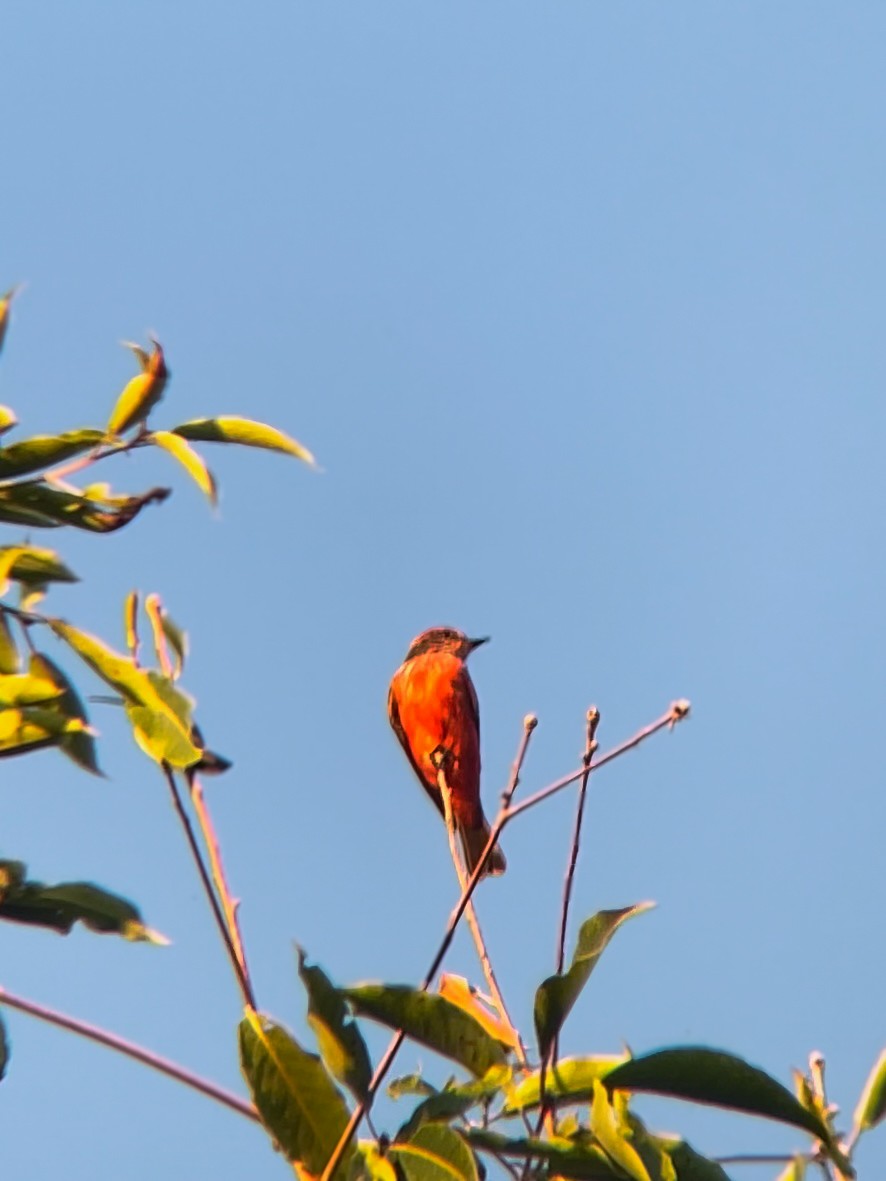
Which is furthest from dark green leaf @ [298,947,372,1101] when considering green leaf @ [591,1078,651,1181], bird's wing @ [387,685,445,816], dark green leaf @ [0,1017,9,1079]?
bird's wing @ [387,685,445,816]

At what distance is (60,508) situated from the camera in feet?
7.79

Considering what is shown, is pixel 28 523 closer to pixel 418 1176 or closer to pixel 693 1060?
pixel 418 1176

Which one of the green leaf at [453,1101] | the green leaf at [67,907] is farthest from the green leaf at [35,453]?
the green leaf at [453,1101]

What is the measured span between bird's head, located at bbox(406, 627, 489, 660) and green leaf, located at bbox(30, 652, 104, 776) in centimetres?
702

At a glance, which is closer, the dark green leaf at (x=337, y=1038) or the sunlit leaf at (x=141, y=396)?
the dark green leaf at (x=337, y=1038)

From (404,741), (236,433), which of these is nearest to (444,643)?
(404,741)

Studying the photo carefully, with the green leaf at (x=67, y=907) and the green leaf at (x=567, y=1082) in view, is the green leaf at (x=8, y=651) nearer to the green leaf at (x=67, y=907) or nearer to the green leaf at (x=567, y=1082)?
the green leaf at (x=67, y=907)

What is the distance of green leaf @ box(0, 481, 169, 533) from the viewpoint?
7.64ft

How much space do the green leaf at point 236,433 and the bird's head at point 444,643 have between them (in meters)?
6.96

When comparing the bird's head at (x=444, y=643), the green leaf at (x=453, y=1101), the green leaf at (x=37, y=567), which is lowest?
the green leaf at (x=453, y=1101)

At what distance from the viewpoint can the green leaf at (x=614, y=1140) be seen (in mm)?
1732

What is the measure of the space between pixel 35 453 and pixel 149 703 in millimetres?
457

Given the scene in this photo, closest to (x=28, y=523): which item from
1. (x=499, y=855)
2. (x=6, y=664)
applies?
(x=6, y=664)

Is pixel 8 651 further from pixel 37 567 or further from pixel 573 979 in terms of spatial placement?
pixel 573 979
